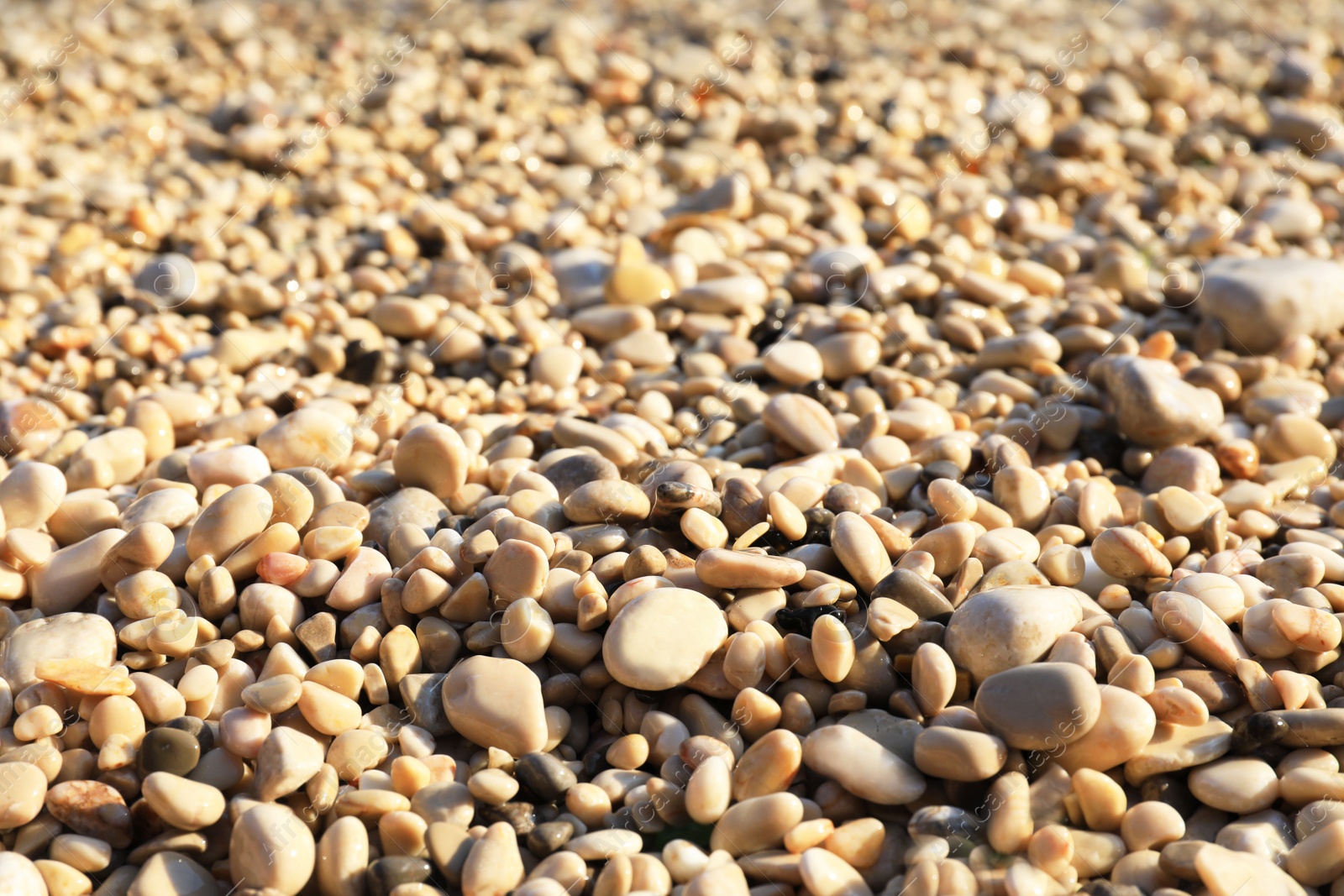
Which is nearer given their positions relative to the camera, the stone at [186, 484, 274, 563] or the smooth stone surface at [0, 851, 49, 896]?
the smooth stone surface at [0, 851, 49, 896]

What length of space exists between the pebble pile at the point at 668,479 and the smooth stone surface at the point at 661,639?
0.01 metres

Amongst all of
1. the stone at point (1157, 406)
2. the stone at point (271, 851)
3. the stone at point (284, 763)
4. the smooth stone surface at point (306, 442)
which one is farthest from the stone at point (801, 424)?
the stone at point (271, 851)

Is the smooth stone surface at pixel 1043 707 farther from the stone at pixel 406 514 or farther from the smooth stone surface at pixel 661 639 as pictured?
the stone at pixel 406 514

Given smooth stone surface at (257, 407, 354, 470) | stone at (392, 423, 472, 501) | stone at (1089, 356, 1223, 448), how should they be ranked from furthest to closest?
stone at (1089, 356, 1223, 448) < smooth stone surface at (257, 407, 354, 470) < stone at (392, 423, 472, 501)

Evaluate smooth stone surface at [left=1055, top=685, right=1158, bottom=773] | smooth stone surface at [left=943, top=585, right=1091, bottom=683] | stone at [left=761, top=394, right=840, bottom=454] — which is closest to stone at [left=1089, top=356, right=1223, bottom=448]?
stone at [left=761, top=394, right=840, bottom=454]

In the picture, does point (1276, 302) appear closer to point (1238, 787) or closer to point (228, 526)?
point (1238, 787)

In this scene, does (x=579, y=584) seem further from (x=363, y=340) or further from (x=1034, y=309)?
(x=1034, y=309)

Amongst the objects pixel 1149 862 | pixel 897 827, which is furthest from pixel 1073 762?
pixel 897 827

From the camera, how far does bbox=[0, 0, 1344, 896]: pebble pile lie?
6.33ft

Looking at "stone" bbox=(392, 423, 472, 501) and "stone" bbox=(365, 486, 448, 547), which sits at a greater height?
"stone" bbox=(392, 423, 472, 501)

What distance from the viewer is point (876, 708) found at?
82.9 inches

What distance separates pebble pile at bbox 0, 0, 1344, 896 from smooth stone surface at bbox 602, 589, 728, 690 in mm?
12

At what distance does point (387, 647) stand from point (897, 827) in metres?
1.08

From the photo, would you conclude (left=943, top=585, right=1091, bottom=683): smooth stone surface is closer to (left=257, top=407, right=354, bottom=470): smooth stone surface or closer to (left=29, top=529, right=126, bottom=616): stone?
(left=257, top=407, right=354, bottom=470): smooth stone surface
